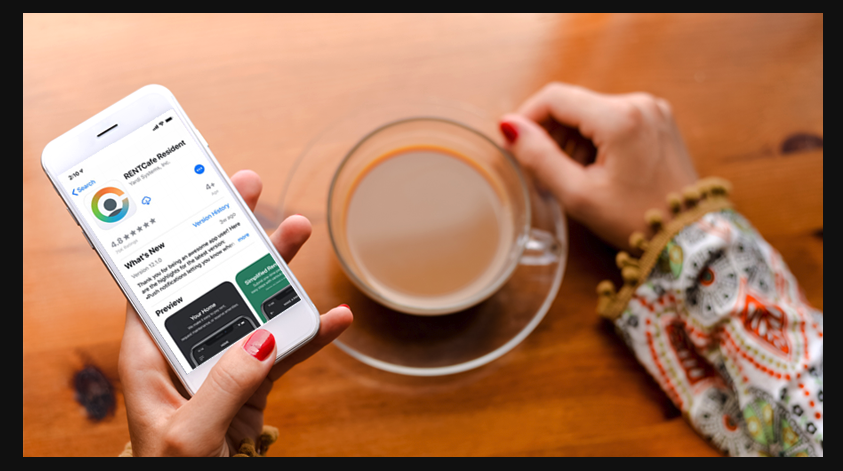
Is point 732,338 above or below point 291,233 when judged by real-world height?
below

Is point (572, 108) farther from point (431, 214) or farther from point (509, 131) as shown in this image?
point (431, 214)

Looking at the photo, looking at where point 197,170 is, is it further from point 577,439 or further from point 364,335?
point 577,439

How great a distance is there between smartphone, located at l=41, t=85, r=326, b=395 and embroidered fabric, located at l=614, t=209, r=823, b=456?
507 mm

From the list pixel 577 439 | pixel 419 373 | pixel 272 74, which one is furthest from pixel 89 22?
pixel 577 439

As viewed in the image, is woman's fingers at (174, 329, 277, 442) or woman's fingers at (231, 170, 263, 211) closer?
woman's fingers at (174, 329, 277, 442)

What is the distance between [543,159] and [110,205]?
57cm

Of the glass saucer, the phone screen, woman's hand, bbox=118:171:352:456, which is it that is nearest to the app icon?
the phone screen

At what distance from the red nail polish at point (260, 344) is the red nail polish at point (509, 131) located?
0.45 m

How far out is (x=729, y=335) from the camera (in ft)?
2.25

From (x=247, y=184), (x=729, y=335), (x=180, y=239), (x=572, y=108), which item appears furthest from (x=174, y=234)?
(x=729, y=335)

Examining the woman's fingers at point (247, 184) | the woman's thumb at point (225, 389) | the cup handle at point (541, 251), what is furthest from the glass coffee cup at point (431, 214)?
the woman's thumb at point (225, 389)

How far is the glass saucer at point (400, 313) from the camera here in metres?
0.70

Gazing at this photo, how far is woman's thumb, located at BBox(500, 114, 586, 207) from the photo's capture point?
75 cm

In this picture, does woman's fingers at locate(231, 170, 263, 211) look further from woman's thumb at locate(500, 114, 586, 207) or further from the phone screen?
woman's thumb at locate(500, 114, 586, 207)
